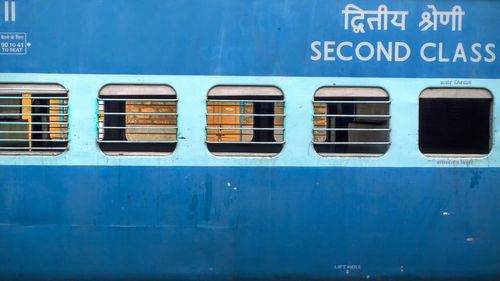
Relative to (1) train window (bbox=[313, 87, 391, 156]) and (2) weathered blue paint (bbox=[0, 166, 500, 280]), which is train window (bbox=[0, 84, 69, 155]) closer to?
(2) weathered blue paint (bbox=[0, 166, 500, 280])

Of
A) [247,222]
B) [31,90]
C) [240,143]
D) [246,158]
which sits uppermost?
[31,90]

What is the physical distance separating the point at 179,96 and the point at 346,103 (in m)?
1.19

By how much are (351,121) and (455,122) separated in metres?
0.76

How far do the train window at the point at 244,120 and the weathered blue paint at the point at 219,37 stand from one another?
0.16m

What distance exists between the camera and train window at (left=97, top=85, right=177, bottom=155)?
→ 13.9 ft

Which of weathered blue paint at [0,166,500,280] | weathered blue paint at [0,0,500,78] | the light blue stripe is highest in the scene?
weathered blue paint at [0,0,500,78]

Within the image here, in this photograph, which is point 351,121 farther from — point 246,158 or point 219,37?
point 219,37

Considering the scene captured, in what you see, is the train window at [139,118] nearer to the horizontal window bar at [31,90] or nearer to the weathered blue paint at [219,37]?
the weathered blue paint at [219,37]

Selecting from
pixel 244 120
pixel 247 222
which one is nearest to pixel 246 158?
pixel 244 120

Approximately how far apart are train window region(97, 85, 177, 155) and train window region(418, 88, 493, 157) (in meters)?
1.81

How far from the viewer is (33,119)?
4266mm

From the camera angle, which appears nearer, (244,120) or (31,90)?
(31,90)

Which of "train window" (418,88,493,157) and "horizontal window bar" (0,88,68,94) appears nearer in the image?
"horizontal window bar" (0,88,68,94)

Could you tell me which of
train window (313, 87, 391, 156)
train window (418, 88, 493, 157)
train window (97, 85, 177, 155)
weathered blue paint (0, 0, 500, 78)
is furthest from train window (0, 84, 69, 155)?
train window (418, 88, 493, 157)
